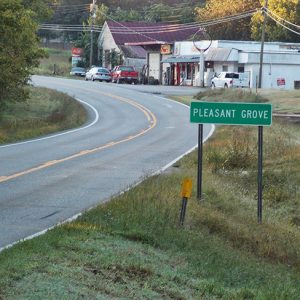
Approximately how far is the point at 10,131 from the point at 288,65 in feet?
132


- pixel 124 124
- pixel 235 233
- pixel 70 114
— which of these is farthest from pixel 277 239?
pixel 70 114

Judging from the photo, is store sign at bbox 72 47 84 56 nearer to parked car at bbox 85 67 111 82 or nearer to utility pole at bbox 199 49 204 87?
parked car at bbox 85 67 111 82

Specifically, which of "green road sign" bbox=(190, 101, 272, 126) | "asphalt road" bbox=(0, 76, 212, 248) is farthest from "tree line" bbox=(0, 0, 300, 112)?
"green road sign" bbox=(190, 101, 272, 126)

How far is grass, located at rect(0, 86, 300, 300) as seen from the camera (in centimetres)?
737

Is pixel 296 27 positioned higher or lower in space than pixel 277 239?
higher

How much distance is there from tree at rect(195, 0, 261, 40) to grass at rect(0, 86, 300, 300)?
69954 millimetres

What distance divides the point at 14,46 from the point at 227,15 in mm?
58247

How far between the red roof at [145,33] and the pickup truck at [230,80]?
Answer: 22204mm

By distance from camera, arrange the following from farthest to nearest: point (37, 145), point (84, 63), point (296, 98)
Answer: point (84, 63), point (296, 98), point (37, 145)

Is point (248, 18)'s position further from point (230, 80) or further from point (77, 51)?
point (230, 80)

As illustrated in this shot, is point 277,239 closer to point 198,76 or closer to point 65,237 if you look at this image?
point 65,237

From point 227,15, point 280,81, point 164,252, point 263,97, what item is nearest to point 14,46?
point 263,97

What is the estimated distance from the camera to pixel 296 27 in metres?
79.0

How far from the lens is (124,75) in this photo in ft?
235
